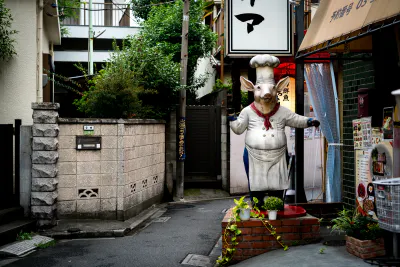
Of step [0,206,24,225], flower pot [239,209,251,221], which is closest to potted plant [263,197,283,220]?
flower pot [239,209,251,221]

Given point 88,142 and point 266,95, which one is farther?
point 88,142

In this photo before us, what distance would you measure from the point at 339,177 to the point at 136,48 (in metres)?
7.56

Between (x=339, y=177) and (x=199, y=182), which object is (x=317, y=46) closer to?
(x=339, y=177)

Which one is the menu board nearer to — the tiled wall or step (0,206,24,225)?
the tiled wall

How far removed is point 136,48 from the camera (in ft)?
49.0

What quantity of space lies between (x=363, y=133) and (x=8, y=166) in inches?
286

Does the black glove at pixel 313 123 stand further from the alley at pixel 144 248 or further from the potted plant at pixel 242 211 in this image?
the alley at pixel 144 248

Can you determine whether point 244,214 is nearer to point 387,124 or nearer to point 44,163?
point 387,124

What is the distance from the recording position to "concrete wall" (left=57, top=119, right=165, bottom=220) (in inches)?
427

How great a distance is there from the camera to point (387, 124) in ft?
23.7

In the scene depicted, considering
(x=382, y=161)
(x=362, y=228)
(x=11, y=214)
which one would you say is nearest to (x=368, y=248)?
(x=362, y=228)

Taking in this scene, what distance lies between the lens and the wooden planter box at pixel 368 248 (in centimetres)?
659

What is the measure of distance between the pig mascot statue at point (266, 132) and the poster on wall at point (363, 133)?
29.7 inches

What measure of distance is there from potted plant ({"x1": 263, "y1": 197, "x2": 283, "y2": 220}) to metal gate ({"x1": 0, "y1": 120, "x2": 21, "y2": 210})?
586 cm
